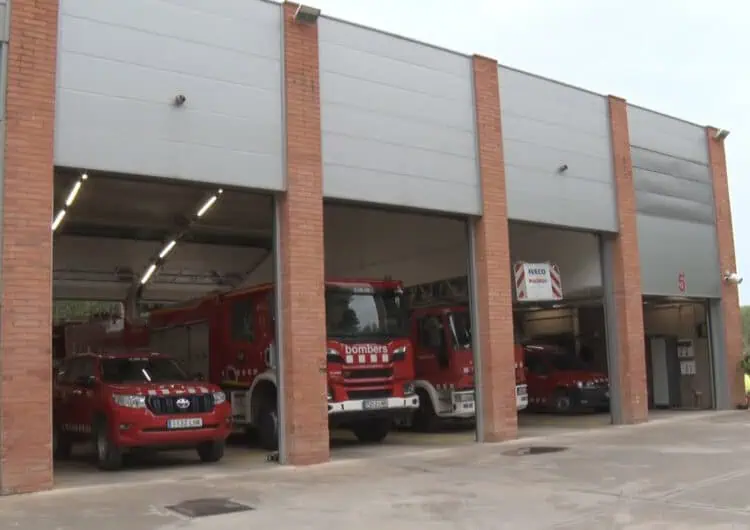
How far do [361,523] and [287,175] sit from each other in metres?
5.94

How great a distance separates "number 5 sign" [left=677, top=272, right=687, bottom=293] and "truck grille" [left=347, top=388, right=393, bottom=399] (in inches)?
327

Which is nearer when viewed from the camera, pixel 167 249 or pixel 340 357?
pixel 340 357

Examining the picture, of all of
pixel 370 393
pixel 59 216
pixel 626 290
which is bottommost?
pixel 370 393

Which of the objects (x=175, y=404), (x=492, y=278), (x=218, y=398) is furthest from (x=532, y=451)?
(x=175, y=404)

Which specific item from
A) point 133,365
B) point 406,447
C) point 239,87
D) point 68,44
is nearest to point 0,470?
point 133,365

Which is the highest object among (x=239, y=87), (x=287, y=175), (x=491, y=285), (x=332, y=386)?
(x=239, y=87)

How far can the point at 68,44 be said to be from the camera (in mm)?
10102

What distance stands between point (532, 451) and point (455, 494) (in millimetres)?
4115

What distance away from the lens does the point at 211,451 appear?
12.2 meters

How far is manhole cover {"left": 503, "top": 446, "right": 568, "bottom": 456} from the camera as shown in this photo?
1230 cm

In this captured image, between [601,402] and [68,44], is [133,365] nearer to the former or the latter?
[68,44]

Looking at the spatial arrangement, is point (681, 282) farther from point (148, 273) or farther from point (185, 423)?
point (148, 273)

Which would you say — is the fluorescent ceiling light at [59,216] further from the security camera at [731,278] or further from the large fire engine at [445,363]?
the security camera at [731,278]

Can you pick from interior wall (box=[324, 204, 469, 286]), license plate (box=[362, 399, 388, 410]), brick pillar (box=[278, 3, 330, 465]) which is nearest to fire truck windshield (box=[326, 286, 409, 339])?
license plate (box=[362, 399, 388, 410])
